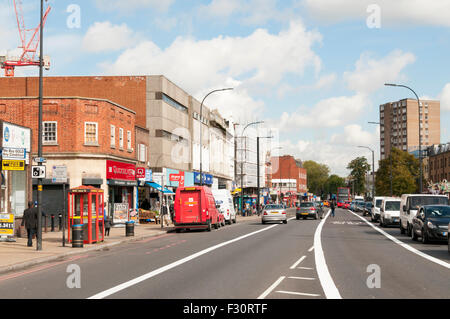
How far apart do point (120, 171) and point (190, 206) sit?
8.47 metres

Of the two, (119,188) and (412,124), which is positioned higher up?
(412,124)

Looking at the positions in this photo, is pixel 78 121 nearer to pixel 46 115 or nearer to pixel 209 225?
pixel 46 115

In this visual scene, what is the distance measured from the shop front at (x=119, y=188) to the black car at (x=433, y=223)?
846 inches

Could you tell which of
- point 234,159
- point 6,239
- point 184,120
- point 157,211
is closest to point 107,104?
point 157,211

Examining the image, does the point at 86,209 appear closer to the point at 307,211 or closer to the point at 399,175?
the point at 307,211

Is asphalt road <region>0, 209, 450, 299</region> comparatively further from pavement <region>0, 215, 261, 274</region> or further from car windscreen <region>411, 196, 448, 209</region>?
car windscreen <region>411, 196, 448, 209</region>

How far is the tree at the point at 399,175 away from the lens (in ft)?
288

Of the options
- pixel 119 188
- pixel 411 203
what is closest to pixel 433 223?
pixel 411 203

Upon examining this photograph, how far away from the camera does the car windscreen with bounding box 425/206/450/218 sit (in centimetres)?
2355

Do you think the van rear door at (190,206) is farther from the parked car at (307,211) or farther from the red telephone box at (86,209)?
the parked car at (307,211)

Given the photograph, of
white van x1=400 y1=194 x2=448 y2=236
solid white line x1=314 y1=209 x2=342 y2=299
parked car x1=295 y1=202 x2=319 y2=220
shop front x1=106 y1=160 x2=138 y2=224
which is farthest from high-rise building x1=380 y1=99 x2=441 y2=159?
solid white line x1=314 y1=209 x2=342 y2=299

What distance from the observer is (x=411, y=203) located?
29.4 meters

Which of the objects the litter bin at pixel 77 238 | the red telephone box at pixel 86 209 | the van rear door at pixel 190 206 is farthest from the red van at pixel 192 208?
the litter bin at pixel 77 238

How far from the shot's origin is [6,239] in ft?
82.3
